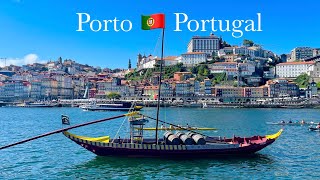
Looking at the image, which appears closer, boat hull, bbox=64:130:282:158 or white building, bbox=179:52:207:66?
boat hull, bbox=64:130:282:158

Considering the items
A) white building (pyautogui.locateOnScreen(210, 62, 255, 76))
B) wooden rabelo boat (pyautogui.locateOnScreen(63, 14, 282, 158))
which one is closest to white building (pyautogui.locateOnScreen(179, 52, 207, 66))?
white building (pyautogui.locateOnScreen(210, 62, 255, 76))

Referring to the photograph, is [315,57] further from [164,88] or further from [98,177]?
[98,177]

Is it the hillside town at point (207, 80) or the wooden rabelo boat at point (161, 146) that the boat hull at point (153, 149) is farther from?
the hillside town at point (207, 80)

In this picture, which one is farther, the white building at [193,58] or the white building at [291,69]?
the white building at [193,58]

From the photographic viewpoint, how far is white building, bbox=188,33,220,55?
143250 millimetres

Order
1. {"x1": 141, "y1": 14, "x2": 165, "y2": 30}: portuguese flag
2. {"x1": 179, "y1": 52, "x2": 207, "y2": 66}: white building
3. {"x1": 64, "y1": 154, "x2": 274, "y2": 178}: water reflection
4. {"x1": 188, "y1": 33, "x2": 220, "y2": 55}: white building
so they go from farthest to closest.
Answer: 1. {"x1": 188, "y1": 33, "x2": 220, "y2": 55}: white building
2. {"x1": 179, "y1": 52, "x2": 207, "y2": 66}: white building
3. {"x1": 141, "y1": 14, "x2": 165, "y2": 30}: portuguese flag
4. {"x1": 64, "y1": 154, "x2": 274, "y2": 178}: water reflection

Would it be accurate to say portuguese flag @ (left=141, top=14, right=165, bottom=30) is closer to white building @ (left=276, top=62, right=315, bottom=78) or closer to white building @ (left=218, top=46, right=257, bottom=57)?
white building @ (left=276, top=62, right=315, bottom=78)

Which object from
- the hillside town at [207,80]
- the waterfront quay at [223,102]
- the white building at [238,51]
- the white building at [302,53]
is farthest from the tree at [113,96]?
the white building at [302,53]

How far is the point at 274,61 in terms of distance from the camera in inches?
5679

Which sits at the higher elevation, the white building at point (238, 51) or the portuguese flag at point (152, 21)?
the white building at point (238, 51)

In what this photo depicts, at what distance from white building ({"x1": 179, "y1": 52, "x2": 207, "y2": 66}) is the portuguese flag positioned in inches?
4477

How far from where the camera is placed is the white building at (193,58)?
134 meters

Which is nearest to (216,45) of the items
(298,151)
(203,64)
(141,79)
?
(203,64)

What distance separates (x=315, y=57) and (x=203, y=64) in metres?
41.5
